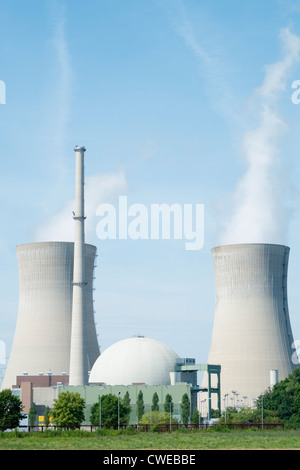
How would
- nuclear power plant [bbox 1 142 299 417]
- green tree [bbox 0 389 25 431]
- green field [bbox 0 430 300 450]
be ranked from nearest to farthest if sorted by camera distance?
green field [bbox 0 430 300 450] → green tree [bbox 0 389 25 431] → nuclear power plant [bbox 1 142 299 417]

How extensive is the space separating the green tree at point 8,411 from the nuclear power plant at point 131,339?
17.5m

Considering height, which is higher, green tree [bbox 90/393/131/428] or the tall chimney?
the tall chimney

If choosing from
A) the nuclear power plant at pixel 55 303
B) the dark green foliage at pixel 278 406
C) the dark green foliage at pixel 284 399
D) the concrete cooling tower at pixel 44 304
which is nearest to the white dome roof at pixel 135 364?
the nuclear power plant at pixel 55 303

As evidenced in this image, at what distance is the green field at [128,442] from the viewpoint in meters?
41.0

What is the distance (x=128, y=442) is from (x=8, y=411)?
26.6m

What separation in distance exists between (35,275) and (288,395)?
27.8 metres

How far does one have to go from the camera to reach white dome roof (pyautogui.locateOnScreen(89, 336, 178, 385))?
Result: 9075 cm

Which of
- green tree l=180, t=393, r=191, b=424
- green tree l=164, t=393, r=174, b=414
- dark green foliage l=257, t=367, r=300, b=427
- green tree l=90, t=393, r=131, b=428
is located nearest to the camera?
green tree l=90, t=393, r=131, b=428

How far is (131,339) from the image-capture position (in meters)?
95.2

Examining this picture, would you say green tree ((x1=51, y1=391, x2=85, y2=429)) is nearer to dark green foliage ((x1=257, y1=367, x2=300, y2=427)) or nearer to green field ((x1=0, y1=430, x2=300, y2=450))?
dark green foliage ((x1=257, y1=367, x2=300, y2=427))

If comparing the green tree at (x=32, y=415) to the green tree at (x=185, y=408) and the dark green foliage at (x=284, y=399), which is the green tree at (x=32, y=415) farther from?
the dark green foliage at (x=284, y=399)

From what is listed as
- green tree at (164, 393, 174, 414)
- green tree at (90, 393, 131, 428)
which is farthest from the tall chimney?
green tree at (90, 393, 131, 428)

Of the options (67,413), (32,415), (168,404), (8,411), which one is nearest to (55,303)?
(32,415)

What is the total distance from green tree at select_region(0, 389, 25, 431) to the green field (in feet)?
52.8
